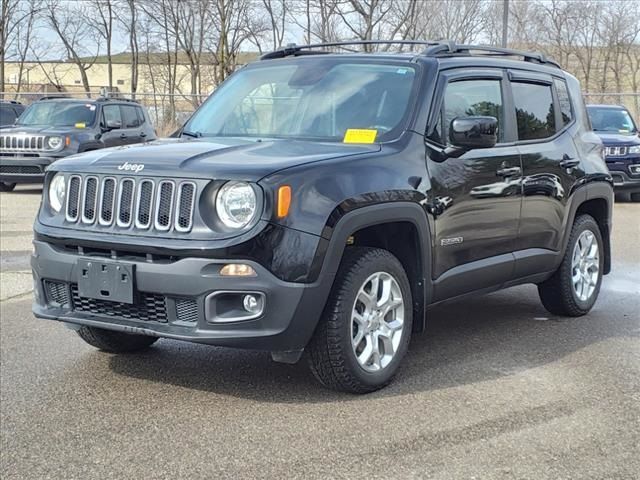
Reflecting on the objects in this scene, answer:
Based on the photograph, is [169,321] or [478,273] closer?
[169,321]

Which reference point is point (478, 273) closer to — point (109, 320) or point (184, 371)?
point (184, 371)

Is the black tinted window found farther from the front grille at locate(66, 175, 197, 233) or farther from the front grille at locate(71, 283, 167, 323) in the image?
the front grille at locate(71, 283, 167, 323)

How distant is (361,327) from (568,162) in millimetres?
2545

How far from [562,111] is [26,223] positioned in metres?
8.27

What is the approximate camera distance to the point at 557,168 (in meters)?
6.16

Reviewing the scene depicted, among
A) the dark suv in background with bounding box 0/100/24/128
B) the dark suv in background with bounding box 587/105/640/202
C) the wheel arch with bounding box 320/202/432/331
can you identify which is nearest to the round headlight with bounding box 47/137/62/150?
the dark suv in background with bounding box 0/100/24/128

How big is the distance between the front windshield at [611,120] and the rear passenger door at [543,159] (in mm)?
10621

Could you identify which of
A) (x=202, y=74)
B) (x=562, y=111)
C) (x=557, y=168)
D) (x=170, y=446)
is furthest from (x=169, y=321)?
(x=202, y=74)

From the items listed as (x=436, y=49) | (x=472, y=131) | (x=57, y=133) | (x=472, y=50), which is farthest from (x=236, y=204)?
(x=57, y=133)

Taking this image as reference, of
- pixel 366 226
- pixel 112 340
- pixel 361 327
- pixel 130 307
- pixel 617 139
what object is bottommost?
pixel 112 340

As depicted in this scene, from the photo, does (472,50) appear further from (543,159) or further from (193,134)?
(193,134)

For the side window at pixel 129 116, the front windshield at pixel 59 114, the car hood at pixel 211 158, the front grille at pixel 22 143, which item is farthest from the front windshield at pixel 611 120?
the car hood at pixel 211 158

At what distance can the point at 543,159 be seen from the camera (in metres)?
6.02

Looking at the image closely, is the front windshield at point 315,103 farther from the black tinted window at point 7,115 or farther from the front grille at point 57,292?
the black tinted window at point 7,115
